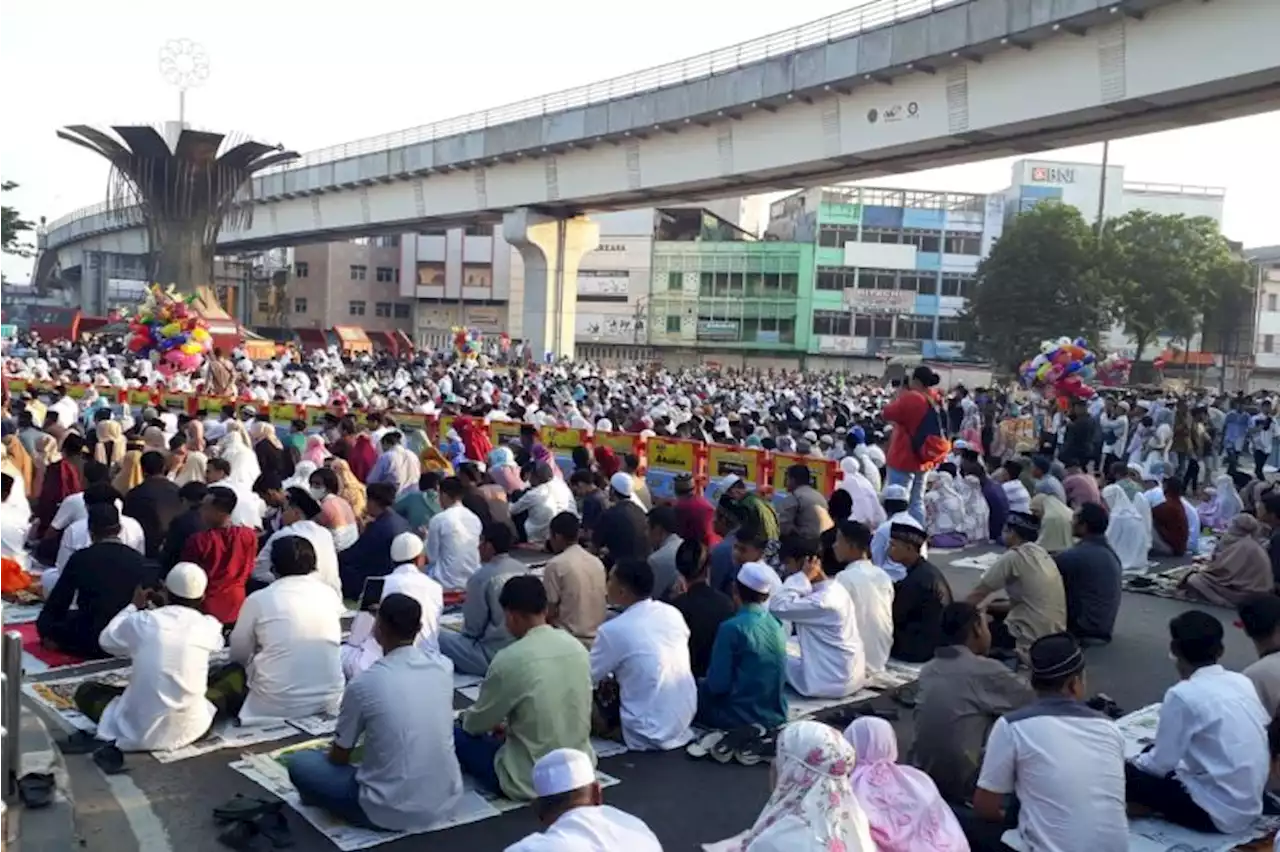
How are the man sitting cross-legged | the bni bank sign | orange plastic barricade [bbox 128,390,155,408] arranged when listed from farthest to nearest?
1. the bni bank sign
2. orange plastic barricade [bbox 128,390,155,408]
3. the man sitting cross-legged

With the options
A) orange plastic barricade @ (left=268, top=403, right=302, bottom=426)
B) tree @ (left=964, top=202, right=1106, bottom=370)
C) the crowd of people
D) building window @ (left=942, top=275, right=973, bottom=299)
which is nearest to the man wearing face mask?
the crowd of people

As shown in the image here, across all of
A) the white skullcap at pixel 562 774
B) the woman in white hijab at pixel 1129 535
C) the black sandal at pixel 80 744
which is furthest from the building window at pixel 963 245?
the white skullcap at pixel 562 774

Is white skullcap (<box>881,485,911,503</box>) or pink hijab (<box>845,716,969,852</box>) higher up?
white skullcap (<box>881,485,911,503</box>)

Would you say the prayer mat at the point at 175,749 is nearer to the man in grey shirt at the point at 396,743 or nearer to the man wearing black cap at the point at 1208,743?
the man in grey shirt at the point at 396,743

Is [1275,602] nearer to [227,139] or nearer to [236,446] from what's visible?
[236,446]

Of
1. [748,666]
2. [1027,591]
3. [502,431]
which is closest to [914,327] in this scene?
[502,431]

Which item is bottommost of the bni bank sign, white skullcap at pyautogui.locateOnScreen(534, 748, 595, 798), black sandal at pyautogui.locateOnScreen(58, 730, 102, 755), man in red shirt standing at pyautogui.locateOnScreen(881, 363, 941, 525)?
black sandal at pyautogui.locateOnScreen(58, 730, 102, 755)

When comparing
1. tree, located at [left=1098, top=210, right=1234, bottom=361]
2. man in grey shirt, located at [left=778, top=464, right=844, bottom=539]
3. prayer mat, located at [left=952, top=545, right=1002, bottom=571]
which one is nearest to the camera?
man in grey shirt, located at [left=778, top=464, right=844, bottom=539]

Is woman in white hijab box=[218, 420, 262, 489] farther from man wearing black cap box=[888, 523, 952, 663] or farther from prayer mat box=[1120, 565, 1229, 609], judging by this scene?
Answer: prayer mat box=[1120, 565, 1229, 609]

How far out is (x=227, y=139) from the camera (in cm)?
3919

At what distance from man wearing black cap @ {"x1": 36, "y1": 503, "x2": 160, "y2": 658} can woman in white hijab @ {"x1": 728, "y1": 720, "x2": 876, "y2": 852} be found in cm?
465

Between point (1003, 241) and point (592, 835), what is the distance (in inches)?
1576

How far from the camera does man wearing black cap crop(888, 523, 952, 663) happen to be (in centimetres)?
714

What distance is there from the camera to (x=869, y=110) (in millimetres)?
24016
